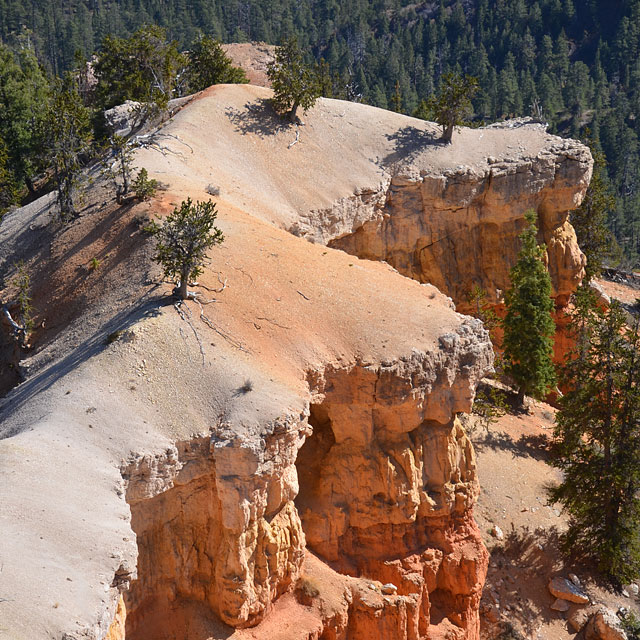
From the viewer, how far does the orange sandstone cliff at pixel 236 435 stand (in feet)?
55.7

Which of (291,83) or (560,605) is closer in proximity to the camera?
(560,605)

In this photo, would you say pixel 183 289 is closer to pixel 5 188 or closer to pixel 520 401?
pixel 520 401

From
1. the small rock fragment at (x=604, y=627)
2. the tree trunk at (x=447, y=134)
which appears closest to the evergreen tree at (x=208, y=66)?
the tree trunk at (x=447, y=134)

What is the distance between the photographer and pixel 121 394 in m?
20.1

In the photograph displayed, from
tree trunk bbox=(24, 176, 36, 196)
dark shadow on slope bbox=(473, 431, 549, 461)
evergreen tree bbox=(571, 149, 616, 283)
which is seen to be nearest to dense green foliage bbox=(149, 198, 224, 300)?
dark shadow on slope bbox=(473, 431, 549, 461)

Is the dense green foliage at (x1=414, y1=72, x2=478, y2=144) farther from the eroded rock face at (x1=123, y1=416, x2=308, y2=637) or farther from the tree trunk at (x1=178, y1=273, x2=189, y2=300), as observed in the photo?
the eroded rock face at (x1=123, y1=416, x2=308, y2=637)

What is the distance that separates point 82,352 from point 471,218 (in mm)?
25428

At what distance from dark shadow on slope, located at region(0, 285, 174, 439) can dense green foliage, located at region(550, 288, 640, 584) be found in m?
17.4

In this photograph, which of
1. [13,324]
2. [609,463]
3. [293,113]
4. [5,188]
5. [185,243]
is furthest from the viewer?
[5,188]

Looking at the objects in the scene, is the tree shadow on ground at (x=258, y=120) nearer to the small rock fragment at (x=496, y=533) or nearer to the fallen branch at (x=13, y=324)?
the fallen branch at (x=13, y=324)

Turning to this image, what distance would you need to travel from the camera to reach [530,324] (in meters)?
37.8

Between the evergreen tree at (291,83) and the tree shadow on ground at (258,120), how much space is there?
489 mm

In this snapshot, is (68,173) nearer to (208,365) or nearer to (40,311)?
(40,311)

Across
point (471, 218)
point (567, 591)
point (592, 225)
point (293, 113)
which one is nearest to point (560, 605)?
point (567, 591)
